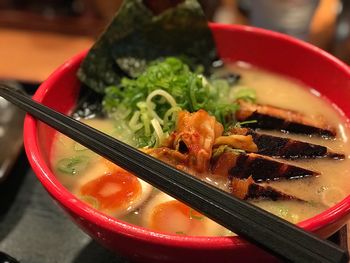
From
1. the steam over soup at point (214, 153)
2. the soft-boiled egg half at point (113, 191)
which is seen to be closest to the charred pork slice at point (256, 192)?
the steam over soup at point (214, 153)

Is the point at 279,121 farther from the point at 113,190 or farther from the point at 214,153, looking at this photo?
the point at 113,190

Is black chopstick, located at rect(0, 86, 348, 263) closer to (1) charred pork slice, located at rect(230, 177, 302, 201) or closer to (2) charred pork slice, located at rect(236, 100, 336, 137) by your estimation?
(1) charred pork slice, located at rect(230, 177, 302, 201)

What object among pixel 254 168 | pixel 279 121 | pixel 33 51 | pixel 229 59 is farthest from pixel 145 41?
pixel 33 51

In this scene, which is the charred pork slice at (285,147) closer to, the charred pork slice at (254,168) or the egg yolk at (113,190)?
the charred pork slice at (254,168)

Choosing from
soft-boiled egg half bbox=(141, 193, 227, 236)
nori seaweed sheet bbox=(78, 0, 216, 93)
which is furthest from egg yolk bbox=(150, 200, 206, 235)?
nori seaweed sheet bbox=(78, 0, 216, 93)

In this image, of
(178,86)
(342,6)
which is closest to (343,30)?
(342,6)

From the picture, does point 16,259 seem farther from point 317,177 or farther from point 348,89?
point 348,89
